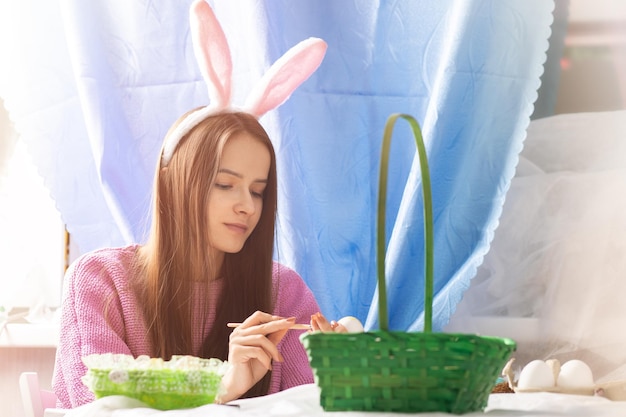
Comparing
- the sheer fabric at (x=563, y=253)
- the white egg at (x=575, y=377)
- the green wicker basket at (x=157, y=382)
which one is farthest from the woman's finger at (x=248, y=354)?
the sheer fabric at (x=563, y=253)

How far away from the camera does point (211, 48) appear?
1.52m

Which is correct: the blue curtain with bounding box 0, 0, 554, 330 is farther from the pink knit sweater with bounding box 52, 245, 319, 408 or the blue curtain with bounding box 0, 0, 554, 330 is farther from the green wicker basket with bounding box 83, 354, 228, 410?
the green wicker basket with bounding box 83, 354, 228, 410

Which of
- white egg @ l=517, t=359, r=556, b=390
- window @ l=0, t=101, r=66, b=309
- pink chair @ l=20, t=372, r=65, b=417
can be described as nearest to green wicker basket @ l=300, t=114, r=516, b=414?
white egg @ l=517, t=359, r=556, b=390

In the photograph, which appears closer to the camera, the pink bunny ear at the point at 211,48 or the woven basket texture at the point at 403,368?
the woven basket texture at the point at 403,368

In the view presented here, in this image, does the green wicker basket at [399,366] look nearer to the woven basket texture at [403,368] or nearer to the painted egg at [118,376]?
the woven basket texture at [403,368]

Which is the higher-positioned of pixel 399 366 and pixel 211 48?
pixel 211 48

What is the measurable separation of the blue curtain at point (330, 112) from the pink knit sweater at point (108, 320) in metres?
0.14

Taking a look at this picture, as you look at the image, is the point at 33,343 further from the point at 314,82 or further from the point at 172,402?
the point at 172,402

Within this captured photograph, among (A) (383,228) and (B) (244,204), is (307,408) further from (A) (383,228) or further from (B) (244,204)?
(B) (244,204)

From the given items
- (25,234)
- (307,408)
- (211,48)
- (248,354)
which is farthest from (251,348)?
(25,234)

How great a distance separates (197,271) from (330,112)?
0.41m

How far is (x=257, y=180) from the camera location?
156 cm

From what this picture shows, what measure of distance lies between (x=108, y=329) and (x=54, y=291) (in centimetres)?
65

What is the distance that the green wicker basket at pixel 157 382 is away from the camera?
3.23 feet
